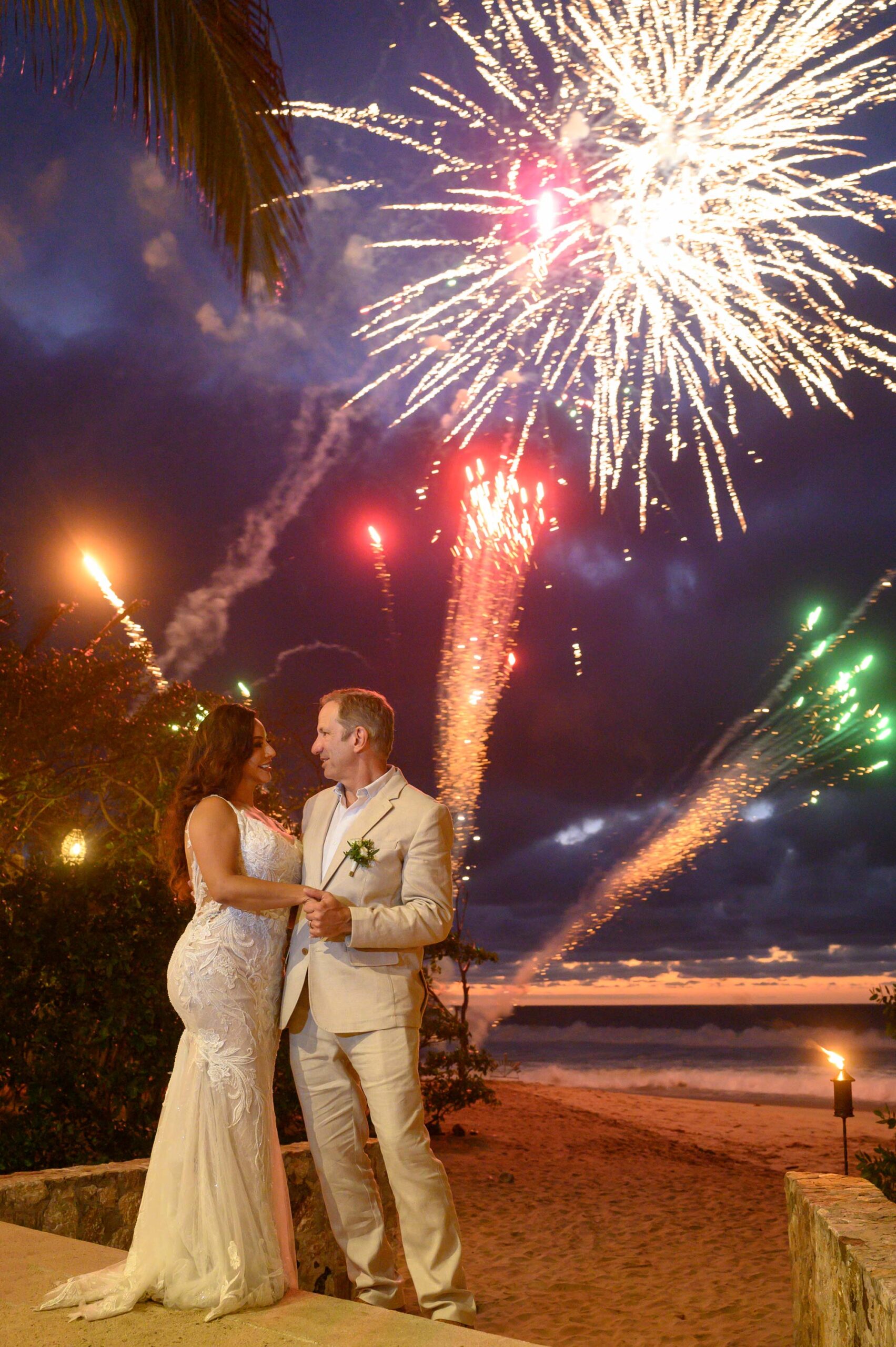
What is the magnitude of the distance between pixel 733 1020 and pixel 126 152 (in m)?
60.1

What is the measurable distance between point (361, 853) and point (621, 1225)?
15.6 ft

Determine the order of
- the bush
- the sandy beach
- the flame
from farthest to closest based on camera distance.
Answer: the flame
the bush
the sandy beach

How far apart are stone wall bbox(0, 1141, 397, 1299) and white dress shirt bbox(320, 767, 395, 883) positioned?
160cm

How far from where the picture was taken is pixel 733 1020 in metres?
60.2

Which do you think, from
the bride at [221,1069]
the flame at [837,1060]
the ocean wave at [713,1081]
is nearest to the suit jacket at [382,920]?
the bride at [221,1069]

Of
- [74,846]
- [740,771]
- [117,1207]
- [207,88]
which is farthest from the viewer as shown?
[740,771]

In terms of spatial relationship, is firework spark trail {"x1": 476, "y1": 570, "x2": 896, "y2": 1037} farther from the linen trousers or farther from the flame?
the linen trousers

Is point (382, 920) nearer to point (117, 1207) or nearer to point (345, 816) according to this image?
point (345, 816)

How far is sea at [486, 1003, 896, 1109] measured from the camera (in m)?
A: 31.7

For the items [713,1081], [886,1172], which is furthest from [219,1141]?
[713,1081]

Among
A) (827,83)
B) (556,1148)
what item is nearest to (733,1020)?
(556,1148)

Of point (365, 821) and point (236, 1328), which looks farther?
point (365, 821)

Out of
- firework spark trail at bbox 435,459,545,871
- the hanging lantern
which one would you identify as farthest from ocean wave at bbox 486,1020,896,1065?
the hanging lantern

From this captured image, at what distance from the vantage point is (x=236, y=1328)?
295 centimetres
